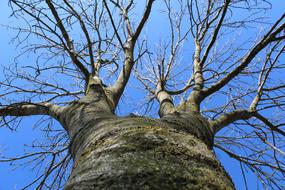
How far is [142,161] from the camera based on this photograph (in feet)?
3.11

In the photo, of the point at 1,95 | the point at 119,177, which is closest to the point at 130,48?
the point at 1,95

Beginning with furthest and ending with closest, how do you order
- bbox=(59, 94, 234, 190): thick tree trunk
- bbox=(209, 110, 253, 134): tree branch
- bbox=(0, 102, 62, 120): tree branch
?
1. bbox=(0, 102, 62, 120): tree branch
2. bbox=(209, 110, 253, 134): tree branch
3. bbox=(59, 94, 234, 190): thick tree trunk

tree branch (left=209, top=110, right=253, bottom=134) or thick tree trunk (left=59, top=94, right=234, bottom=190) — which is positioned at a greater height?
tree branch (left=209, top=110, right=253, bottom=134)

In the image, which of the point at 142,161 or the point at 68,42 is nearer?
the point at 142,161

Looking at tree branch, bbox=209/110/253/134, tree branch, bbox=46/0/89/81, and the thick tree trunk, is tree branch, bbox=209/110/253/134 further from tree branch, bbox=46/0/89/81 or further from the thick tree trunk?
tree branch, bbox=46/0/89/81

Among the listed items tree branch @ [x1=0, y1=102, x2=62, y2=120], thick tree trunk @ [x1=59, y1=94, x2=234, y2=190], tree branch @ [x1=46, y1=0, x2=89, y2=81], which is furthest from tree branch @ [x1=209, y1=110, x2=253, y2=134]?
tree branch @ [x1=0, y1=102, x2=62, y2=120]

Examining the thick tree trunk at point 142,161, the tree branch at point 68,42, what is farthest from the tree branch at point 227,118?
the tree branch at point 68,42

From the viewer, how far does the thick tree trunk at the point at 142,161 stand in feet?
2.80

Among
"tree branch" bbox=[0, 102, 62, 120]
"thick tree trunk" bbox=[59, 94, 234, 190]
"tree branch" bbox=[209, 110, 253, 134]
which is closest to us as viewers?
"thick tree trunk" bbox=[59, 94, 234, 190]

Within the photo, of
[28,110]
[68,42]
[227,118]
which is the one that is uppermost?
[68,42]

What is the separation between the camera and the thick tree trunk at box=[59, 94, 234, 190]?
853 mm

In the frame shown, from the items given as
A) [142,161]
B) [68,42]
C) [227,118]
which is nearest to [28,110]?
[68,42]

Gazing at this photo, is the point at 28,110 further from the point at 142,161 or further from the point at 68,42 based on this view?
the point at 142,161

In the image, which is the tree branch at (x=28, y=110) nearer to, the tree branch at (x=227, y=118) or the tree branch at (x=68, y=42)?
the tree branch at (x=68, y=42)
